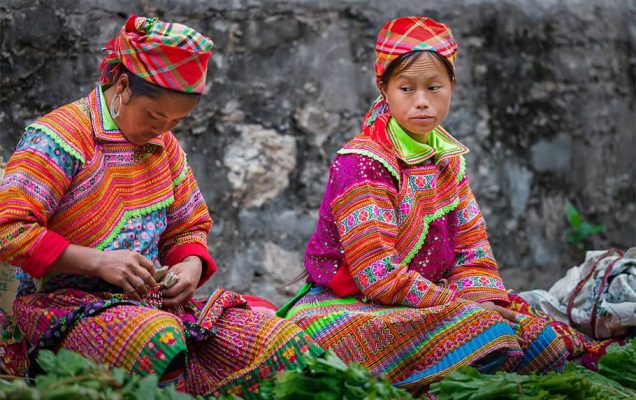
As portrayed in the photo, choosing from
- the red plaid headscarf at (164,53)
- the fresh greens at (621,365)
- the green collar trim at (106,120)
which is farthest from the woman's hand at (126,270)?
the fresh greens at (621,365)

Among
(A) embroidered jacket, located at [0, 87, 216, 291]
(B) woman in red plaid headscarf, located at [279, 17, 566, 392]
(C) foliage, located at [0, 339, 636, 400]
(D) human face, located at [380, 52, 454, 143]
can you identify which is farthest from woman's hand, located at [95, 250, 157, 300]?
(D) human face, located at [380, 52, 454, 143]

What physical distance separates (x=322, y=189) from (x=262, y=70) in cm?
72

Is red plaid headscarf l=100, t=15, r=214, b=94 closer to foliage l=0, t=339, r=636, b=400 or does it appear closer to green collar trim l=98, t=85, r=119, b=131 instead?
green collar trim l=98, t=85, r=119, b=131

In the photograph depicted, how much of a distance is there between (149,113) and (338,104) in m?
2.24

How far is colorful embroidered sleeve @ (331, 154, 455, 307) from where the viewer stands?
378 cm

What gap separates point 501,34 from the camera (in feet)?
19.5

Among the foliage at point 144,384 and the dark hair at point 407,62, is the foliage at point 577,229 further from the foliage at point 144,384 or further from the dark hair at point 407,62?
the foliage at point 144,384

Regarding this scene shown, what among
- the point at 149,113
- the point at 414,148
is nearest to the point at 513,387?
the point at 414,148

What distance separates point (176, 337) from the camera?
3.21 meters

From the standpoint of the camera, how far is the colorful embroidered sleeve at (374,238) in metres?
3.78

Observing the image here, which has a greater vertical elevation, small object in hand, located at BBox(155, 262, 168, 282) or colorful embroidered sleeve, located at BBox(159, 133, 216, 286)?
colorful embroidered sleeve, located at BBox(159, 133, 216, 286)

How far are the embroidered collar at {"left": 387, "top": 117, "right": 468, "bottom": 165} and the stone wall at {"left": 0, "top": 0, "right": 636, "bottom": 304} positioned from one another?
1.24 meters

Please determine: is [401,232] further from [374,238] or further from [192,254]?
[192,254]

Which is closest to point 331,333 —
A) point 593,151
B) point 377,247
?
point 377,247
